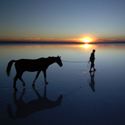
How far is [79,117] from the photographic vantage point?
25.1 ft

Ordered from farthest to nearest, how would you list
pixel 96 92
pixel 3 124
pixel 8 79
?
1. pixel 8 79
2. pixel 96 92
3. pixel 3 124

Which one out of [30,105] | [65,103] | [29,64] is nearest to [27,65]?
[29,64]

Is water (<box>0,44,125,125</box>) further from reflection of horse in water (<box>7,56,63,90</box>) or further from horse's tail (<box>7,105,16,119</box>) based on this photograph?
reflection of horse in water (<box>7,56,63,90</box>)

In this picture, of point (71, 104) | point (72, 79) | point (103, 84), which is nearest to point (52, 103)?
point (71, 104)

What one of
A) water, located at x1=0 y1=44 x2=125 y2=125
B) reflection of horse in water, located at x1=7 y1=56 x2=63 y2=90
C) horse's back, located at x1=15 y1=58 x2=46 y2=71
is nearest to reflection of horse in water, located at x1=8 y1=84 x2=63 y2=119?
water, located at x1=0 y1=44 x2=125 y2=125

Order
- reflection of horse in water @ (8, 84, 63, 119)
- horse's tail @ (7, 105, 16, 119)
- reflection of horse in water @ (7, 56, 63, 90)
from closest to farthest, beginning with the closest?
horse's tail @ (7, 105, 16, 119) < reflection of horse in water @ (8, 84, 63, 119) < reflection of horse in water @ (7, 56, 63, 90)

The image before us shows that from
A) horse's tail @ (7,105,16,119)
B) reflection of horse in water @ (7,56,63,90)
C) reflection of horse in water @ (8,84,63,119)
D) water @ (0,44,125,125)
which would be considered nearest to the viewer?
water @ (0,44,125,125)

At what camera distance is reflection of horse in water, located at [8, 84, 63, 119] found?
316 inches

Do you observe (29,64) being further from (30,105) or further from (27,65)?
(30,105)

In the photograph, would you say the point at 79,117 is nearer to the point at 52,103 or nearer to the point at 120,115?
the point at 120,115

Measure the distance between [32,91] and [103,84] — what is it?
12.4ft

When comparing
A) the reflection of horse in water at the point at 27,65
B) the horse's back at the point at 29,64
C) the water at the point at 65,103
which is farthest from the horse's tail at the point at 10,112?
the horse's back at the point at 29,64

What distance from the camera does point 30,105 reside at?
9.03 metres

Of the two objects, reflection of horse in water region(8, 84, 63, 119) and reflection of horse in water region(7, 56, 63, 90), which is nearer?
reflection of horse in water region(8, 84, 63, 119)
